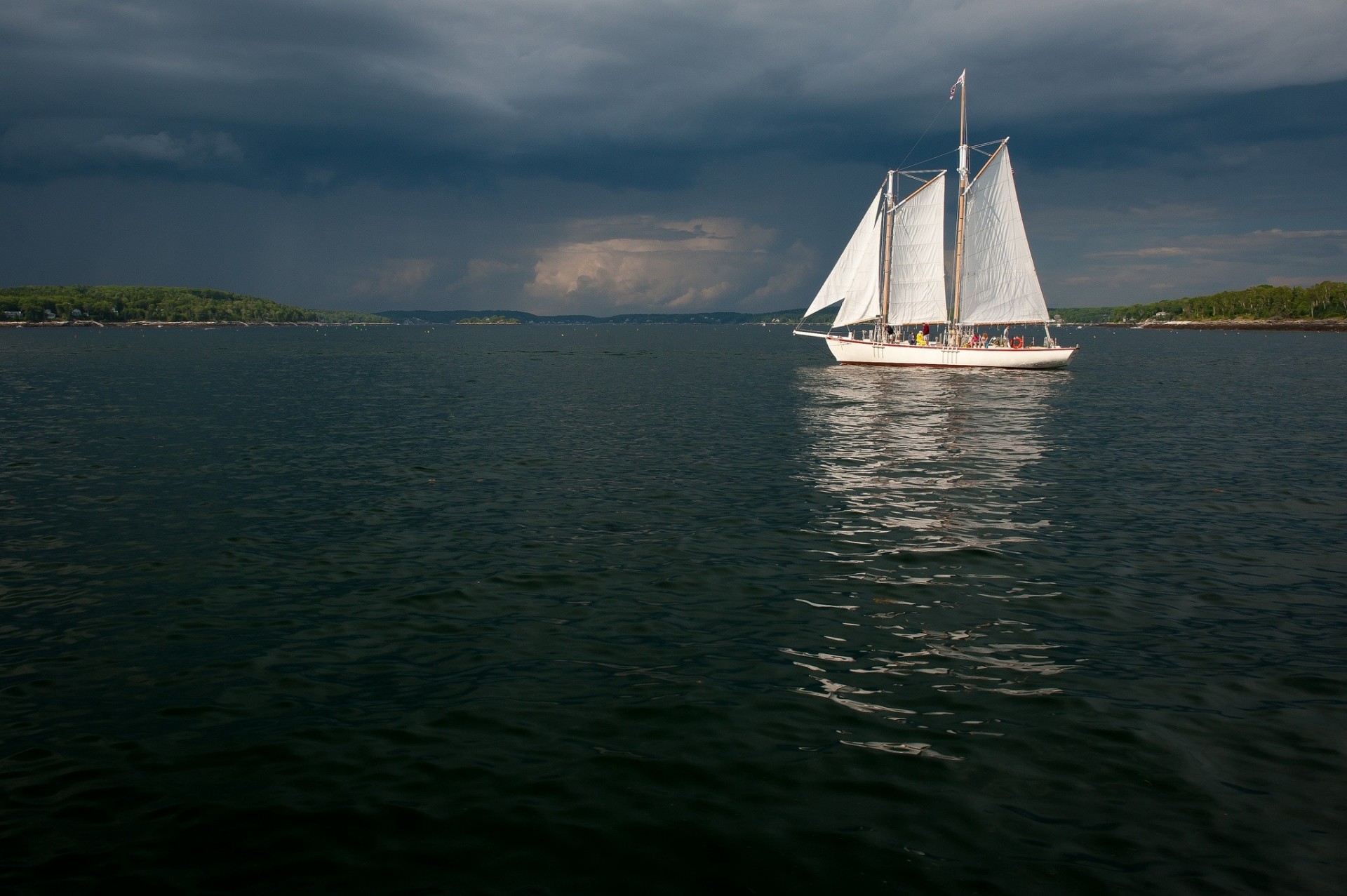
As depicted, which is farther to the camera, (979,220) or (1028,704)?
(979,220)

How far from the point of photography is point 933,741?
11.6 m

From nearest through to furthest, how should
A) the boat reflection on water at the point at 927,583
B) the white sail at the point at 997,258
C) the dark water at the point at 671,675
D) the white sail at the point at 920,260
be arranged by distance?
1. the dark water at the point at 671,675
2. the boat reflection on water at the point at 927,583
3. the white sail at the point at 997,258
4. the white sail at the point at 920,260

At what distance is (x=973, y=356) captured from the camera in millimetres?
89750

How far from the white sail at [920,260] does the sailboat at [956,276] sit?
0.08 m


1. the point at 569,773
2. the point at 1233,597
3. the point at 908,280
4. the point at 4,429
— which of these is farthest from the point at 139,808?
the point at 908,280

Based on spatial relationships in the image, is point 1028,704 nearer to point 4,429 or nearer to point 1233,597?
point 1233,597

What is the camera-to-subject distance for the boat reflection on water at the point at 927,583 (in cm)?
1290

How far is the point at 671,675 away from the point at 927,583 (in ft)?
24.8

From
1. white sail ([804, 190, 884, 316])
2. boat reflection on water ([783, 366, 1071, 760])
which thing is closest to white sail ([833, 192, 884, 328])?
white sail ([804, 190, 884, 316])

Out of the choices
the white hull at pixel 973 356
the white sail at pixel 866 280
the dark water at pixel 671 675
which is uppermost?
the white sail at pixel 866 280

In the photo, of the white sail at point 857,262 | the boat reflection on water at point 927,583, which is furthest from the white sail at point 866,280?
the boat reflection on water at point 927,583

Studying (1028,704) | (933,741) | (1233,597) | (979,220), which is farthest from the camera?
(979,220)

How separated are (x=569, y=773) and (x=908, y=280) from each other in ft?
280

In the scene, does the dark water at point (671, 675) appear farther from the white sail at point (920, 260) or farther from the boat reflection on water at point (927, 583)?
the white sail at point (920, 260)
